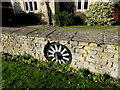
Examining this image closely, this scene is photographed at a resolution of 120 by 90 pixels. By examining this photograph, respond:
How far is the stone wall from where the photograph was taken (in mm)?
2570

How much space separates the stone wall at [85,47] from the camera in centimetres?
257

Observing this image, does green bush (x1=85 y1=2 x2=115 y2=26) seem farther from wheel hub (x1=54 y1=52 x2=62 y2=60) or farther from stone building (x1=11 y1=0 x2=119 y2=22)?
wheel hub (x1=54 y1=52 x2=62 y2=60)

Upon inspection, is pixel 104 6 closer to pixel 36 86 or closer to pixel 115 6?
pixel 115 6

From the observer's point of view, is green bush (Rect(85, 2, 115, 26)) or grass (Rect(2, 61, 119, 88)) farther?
green bush (Rect(85, 2, 115, 26))

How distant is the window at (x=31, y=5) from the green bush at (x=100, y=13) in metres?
6.53

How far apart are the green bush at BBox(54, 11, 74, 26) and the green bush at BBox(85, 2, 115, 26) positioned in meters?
1.76

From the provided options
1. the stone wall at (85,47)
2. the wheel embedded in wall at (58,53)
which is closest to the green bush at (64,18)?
the stone wall at (85,47)

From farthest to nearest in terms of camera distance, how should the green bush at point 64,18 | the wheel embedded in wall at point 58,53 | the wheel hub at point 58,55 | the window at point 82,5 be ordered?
the window at point 82,5, the green bush at point 64,18, the wheel hub at point 58,55, the wheel embedded in wall at point 58,53

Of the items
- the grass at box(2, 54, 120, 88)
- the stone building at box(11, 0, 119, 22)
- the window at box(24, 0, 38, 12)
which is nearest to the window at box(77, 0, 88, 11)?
the stone building at box(11, 0, 119, 22)

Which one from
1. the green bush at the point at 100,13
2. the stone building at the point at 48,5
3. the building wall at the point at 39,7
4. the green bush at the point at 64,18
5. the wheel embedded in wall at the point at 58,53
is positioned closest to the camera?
the wheel embedded in wall at the point at 58,53

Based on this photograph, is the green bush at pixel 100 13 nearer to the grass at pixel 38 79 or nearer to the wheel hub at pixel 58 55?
the wheel hub at pixel 58 55

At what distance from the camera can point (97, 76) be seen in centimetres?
292

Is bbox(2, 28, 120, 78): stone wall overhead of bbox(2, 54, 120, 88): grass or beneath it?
overhead

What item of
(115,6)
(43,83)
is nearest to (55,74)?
(43,83)
